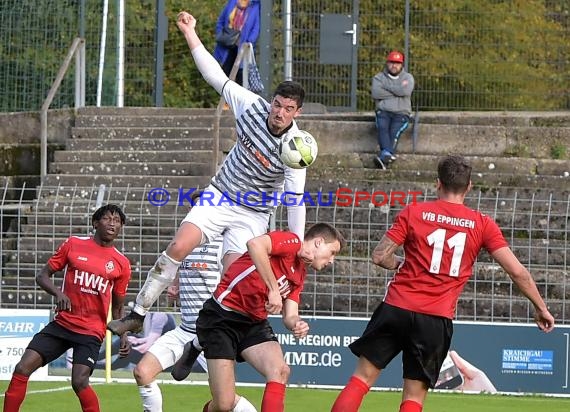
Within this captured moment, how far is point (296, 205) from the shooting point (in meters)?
8.98

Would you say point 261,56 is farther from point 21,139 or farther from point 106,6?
point 21,139

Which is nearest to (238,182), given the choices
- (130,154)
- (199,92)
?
(130,154)

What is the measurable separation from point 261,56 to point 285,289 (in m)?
11.7

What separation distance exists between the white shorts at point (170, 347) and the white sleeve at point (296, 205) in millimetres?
1704

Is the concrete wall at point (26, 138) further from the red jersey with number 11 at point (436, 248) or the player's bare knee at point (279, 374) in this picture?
the red jersey with number 11 at point (436, 248)

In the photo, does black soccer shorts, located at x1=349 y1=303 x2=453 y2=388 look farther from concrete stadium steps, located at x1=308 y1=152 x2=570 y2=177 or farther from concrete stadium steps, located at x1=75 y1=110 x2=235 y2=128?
concrete stadium steps, located at x1=75 y1=110 x2=235 y2=128

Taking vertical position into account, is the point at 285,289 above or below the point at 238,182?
below

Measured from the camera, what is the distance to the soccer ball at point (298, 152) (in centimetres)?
914

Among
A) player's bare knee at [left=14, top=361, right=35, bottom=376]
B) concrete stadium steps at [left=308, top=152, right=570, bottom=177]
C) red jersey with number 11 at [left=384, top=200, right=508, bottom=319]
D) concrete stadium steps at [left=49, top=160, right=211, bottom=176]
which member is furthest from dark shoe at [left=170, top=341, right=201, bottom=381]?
concrete stadium steps at [left=308, top=152, right=570, bottom=177]

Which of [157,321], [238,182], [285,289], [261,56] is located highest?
[261,56]

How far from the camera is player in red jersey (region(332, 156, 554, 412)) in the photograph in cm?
859

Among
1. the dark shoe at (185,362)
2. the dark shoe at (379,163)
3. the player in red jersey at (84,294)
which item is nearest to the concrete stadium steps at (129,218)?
the dark shoe at (379,163)

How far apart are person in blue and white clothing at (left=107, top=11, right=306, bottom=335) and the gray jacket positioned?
8.22 metres

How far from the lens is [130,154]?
59.8 feet
